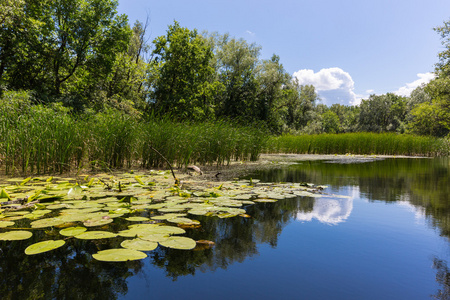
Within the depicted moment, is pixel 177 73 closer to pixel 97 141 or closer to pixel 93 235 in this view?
pixel 97 141

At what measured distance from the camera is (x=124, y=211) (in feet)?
7.29

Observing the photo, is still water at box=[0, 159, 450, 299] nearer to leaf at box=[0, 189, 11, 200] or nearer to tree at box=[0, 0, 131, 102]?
leaf at box=[0, 189, 11, 200]

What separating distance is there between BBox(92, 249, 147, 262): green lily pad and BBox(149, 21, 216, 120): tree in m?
14.2

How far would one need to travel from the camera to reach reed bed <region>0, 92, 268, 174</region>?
4254mm

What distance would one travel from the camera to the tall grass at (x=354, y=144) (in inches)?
613

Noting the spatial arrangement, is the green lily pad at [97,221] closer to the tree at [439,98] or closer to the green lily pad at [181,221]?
the green lily pad at [181,221]

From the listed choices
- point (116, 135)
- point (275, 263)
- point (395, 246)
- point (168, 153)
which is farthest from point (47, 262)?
point (168, 153)

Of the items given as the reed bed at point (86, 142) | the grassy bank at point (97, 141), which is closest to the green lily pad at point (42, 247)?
the grassy bank at point (97, 141)

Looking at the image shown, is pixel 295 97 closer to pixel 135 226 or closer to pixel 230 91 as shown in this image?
pixel 230 91

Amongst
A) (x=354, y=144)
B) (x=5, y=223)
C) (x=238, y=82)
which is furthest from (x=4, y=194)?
(x=238, y=82)

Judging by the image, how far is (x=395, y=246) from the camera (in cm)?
178

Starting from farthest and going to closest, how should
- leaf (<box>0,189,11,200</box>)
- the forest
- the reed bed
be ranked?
1. the forest
2. the reed bed
3. leaf (<box>0,189,11,200</box>)

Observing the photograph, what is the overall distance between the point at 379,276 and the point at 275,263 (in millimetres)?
553

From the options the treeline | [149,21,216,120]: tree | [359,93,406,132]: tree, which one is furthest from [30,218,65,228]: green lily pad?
[359,93,406,132]: tree
